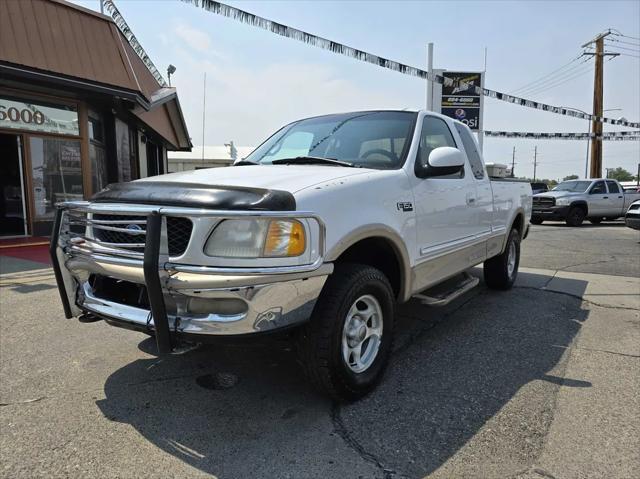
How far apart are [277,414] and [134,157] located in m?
12.8

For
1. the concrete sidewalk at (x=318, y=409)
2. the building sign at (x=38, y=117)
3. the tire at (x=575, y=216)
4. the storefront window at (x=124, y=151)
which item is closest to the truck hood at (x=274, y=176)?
the concrete sidewalk at (x=318, y=409)

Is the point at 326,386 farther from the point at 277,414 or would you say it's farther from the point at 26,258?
the point at 26,258

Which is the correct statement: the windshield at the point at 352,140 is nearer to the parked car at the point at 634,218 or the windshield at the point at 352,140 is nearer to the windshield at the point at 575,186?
the parked car at the point at 634,218

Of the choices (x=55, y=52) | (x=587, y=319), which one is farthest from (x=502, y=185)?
(x=55, y=52)

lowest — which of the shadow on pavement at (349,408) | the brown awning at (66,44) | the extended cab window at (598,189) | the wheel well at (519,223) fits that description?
the shadow on pavement at (349,408)

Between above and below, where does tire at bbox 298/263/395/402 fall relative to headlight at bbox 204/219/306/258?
below

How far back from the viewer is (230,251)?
7.80 feet

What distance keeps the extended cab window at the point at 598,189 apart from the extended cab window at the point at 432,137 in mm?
15850

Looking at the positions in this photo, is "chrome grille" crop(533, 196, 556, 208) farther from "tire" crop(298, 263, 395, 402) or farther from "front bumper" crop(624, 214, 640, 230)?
"tire" crop(298, 263, 395, 402)

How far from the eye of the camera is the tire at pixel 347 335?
266 cm

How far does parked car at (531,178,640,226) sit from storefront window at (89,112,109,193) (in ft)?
47.6

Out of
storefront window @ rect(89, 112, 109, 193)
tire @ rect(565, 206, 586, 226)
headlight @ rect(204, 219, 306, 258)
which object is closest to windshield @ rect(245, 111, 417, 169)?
headlight @ rect(204, 219, 306, 258)

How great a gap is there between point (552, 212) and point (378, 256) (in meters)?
16.1

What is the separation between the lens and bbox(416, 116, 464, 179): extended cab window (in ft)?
12.4
